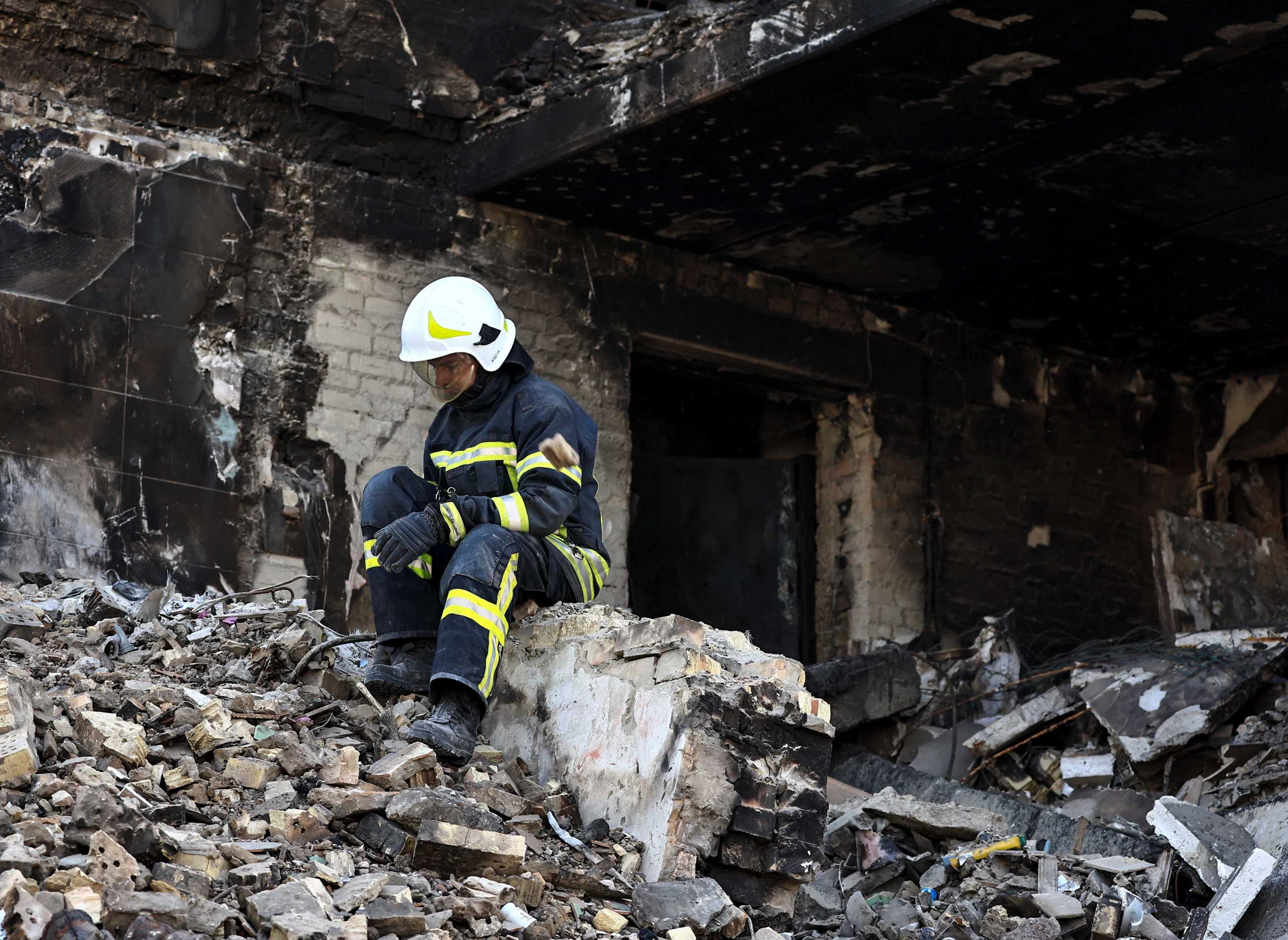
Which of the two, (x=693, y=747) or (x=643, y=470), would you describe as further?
(x=643, y=470)

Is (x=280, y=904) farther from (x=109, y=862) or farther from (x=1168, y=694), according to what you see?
(x=1168, y=694)

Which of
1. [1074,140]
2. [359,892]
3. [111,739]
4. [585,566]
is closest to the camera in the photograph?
[359,892]

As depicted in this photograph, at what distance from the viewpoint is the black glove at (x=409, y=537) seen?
16.3 ft

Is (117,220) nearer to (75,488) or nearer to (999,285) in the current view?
(75,488)

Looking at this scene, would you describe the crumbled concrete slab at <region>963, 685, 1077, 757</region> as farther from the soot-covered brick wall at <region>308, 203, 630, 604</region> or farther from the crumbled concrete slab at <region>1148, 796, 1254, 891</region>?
the soot-covered brick wall at <region>308, 203, 630, 604</region>

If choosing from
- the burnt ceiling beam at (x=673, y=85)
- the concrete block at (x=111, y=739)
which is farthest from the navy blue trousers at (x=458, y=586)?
the burnt ceiling beam at (x=673, y=85)

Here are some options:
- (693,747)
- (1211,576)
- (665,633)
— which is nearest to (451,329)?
(665,633)

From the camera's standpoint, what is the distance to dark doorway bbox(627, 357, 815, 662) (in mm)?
9180

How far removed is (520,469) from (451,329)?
508mm

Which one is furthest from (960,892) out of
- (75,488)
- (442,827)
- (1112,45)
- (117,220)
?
(117,220)

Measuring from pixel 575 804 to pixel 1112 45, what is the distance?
3557 mm

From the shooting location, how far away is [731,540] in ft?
30.5

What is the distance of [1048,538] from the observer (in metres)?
9.71

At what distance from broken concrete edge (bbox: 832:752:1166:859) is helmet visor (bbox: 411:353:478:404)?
8.00 feet
